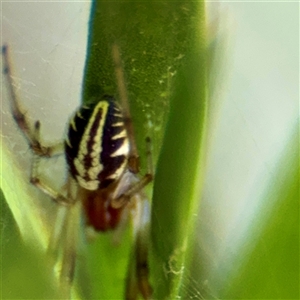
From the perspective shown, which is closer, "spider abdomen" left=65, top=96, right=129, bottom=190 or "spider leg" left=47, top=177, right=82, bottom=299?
"spider abdomen" left=65, top=96, right=129, bottom=190

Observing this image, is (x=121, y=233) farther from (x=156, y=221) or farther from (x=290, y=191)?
(x=290, y=191)

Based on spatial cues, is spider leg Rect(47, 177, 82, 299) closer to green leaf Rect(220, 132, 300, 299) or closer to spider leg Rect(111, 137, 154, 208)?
spider leg Rect(111, 137, 154, 208)

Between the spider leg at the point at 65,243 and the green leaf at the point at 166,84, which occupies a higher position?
the green leaf at the point at 166,84

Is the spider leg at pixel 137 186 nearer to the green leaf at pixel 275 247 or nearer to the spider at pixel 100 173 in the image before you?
the spider at pixel 100 173

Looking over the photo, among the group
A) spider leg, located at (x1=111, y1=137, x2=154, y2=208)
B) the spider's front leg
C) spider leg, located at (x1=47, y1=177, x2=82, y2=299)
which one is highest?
the spider's front leg

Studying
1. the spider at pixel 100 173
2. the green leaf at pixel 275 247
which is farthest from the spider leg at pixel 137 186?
the green leaf at pixel 275 247

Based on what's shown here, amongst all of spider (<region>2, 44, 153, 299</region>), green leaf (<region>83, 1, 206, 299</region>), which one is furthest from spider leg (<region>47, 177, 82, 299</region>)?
green leaf (<region>83, 1, 206, 299</region>)

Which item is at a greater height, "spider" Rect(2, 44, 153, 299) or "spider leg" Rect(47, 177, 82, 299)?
"spider" Rect(2, 44, 153, 299)

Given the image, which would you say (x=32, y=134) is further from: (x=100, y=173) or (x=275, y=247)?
(x=275, y=247)
